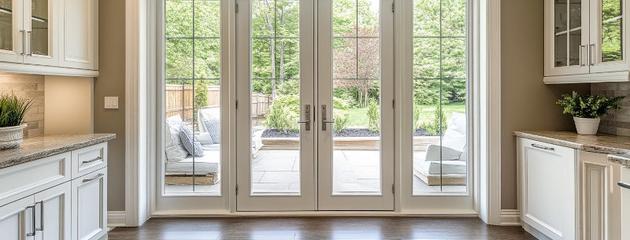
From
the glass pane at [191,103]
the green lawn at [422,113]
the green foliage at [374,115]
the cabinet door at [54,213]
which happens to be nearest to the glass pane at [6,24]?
the cabinet door at [54,213]

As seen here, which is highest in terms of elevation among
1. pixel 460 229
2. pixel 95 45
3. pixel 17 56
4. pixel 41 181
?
pixel 95 45

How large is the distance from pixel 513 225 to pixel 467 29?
1781 mm

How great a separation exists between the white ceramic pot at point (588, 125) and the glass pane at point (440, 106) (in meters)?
0.93

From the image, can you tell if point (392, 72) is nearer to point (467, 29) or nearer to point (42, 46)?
point (467, 29)

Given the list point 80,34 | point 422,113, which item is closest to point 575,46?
point 422,113

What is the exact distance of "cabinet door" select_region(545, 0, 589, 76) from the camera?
3.14 meters

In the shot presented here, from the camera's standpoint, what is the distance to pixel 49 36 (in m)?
2.92

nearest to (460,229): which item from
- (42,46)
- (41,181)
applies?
(41,181)

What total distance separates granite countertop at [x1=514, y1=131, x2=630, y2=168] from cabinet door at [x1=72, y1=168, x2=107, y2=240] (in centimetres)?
305

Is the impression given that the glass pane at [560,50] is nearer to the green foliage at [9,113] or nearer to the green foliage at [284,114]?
the green foliage at [284,114]

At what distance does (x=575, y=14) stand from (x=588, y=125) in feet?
2.78

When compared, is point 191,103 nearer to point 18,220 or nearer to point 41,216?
point 41,216

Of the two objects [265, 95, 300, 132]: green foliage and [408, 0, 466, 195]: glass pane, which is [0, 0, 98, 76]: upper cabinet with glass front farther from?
[408, 0, 466, 195]: glass pane

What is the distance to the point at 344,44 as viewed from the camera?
4.01m
